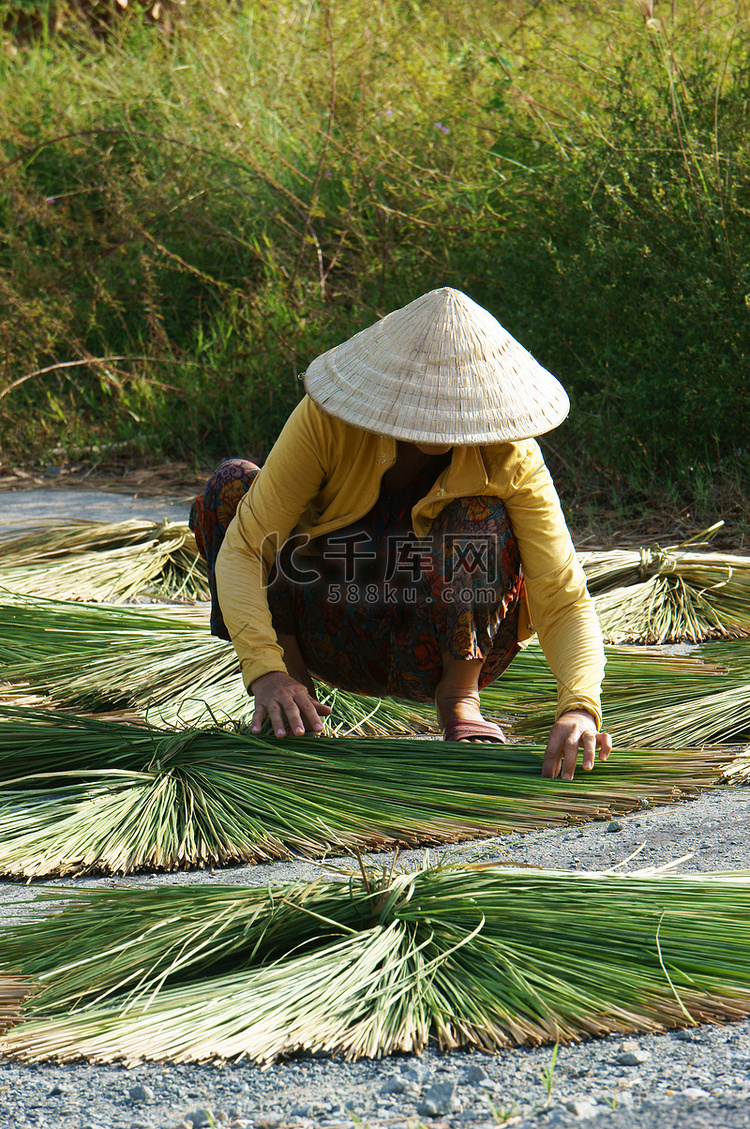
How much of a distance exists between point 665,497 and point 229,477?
2.29 metres

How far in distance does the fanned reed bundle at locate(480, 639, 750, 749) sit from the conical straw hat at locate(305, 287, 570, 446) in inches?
24.9

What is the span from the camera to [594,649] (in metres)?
1.70

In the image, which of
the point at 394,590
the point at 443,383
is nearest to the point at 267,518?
the point at 394,590

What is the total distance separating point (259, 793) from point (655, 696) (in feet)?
2.85

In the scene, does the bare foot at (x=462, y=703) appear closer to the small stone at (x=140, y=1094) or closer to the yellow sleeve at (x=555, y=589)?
the yellow sleeve at (x=555, y=589)

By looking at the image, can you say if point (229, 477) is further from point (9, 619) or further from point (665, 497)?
point (665, 497)

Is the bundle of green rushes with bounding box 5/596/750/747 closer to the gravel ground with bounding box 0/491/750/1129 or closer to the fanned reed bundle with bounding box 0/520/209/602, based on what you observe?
the fanned reed bundle with bounding box 0/520/209/602

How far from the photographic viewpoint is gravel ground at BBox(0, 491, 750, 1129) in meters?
0.96

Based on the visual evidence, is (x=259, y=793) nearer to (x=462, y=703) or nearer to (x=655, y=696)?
(x=462, y=703)

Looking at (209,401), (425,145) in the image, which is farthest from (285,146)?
(209,401)

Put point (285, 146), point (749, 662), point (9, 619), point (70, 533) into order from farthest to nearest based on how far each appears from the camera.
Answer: point (285, 146) → point (70, 533) → point (9, 619) → point (749, 662)

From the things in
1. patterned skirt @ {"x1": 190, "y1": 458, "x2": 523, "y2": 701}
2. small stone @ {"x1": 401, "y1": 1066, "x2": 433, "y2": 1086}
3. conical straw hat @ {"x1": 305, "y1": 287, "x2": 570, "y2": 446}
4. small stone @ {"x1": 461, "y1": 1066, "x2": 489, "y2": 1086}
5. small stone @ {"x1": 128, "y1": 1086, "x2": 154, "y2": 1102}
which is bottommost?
small stone @ {"x1": 128, "y1": 1086, "x2": 154, "y2": 1102}

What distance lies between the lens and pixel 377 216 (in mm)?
4914

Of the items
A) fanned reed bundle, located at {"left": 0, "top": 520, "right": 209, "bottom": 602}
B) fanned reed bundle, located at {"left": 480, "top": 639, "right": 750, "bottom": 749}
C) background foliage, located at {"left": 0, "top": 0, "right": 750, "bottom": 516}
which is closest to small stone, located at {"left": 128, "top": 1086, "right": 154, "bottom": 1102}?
fanned reed bundle, located at {"left": 480, "top": 639, "right": 750, "bottom": 749}
